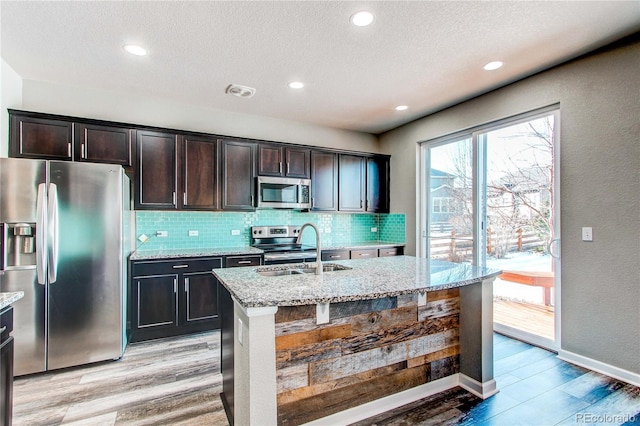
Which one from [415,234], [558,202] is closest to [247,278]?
[558,202]

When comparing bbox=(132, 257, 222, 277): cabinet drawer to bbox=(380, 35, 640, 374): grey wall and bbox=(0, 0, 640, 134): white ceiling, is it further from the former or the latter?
bbox=(380, 35, 640, 374): grey wall

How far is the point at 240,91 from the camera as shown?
11.5ft

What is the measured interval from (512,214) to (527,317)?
3.65 feet

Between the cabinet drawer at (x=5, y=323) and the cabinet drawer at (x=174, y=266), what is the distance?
5.66 feet

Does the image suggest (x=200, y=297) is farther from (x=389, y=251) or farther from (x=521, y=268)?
(x=521, y=268)

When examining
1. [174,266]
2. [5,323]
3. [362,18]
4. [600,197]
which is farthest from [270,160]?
[600,197]

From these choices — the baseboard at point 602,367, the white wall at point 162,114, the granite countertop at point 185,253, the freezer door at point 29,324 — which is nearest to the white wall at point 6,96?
the white wall at point 162,114

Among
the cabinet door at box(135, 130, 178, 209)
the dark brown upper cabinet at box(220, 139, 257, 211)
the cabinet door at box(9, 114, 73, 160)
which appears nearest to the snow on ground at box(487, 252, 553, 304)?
the dark brown upper cabinet at box(220, 139, 257, 211)

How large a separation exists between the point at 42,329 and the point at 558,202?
15.4ft

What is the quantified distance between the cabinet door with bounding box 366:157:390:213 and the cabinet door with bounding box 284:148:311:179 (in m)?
1.10

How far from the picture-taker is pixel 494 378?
249 centimetres

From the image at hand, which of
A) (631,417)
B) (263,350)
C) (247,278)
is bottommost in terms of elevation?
(631,417)

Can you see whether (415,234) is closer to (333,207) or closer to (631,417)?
(333,207)

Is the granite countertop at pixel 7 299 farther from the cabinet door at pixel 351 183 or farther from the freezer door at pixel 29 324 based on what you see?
the cabinet door at pixel 351 183
